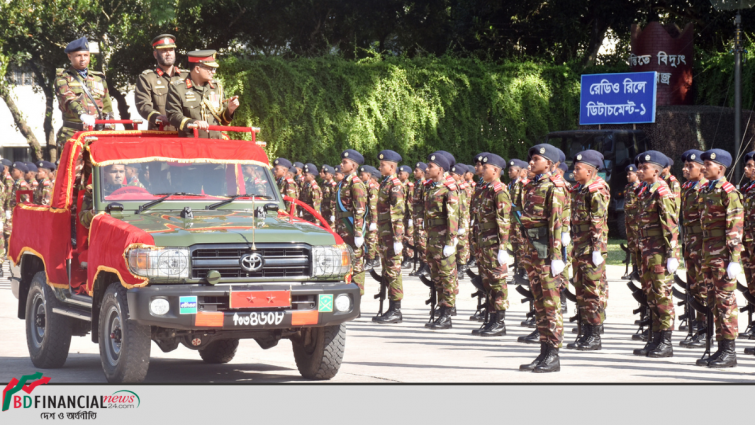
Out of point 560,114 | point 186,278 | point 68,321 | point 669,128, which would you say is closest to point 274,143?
point 560,114

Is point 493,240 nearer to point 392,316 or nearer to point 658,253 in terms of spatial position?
point 392,316

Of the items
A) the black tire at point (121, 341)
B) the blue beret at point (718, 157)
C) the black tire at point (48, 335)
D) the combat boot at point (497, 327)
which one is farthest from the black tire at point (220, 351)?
the blue beret at point (718, 157)

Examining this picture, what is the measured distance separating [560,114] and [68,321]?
64.9 feet

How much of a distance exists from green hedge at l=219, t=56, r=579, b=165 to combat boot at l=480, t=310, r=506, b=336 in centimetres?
1322

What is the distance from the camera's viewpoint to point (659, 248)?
9.69 meters

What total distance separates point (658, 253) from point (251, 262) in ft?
13.9

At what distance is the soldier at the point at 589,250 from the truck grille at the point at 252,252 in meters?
3.58

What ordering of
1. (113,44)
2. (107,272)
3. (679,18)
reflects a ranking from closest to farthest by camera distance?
(107,272) → (679,18) → (113,44)

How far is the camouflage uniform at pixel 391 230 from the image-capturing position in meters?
12.3

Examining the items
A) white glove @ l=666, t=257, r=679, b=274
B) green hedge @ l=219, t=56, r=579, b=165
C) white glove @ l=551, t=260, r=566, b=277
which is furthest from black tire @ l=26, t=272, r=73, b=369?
green hedge @ l=219, t=56, r=579, b=165

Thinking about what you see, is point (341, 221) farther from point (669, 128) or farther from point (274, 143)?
point (669, 128)

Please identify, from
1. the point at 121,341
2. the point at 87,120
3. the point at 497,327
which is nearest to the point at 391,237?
the point at 497,327

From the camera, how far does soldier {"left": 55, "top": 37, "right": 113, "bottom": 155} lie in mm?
10086

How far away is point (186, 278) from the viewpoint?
7168 mm
